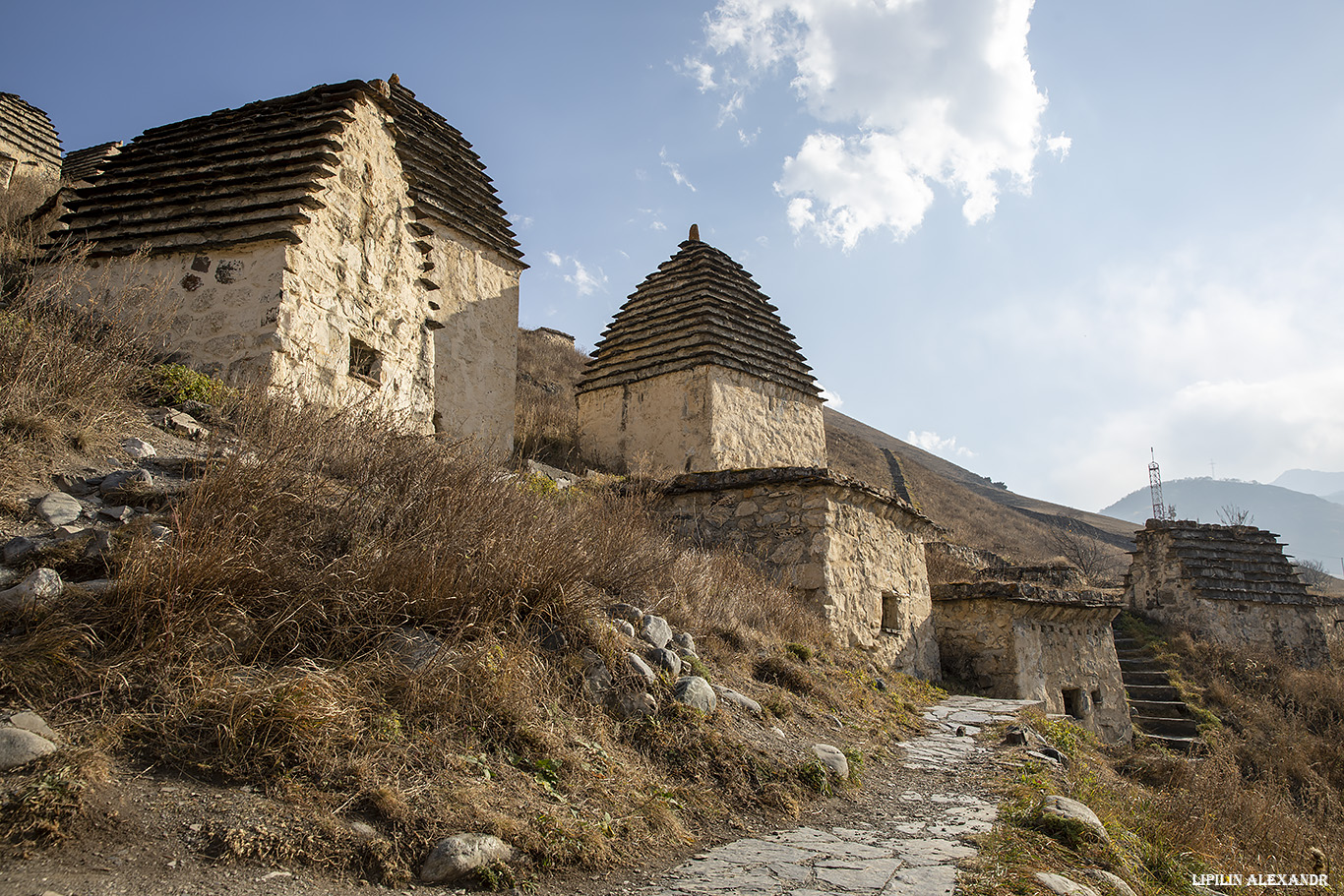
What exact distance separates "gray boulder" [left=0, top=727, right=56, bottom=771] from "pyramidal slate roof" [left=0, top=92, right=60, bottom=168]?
19.6 m

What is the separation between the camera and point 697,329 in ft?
40.9

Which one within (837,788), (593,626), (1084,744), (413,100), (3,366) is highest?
(413,100)

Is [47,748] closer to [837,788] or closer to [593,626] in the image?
[593,626]

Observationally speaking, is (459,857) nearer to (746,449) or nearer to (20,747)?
(20,747)

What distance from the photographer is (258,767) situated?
8.02 feet

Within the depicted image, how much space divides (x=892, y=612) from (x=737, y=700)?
195 inches

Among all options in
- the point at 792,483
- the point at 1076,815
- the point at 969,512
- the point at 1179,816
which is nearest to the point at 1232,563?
the point at 792,483

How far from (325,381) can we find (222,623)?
13.9ft

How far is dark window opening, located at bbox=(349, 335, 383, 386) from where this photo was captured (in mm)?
7156

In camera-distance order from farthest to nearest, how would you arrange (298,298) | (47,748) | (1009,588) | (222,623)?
(1009,588), (298,298), (222,623), (47,748)

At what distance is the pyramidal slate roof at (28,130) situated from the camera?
619 inches

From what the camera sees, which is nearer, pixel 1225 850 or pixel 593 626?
pixel 593 626

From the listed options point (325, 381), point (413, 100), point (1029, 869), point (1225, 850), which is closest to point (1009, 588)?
point (1225, 850)

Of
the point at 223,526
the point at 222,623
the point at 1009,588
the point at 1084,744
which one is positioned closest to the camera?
the point at 222,623
